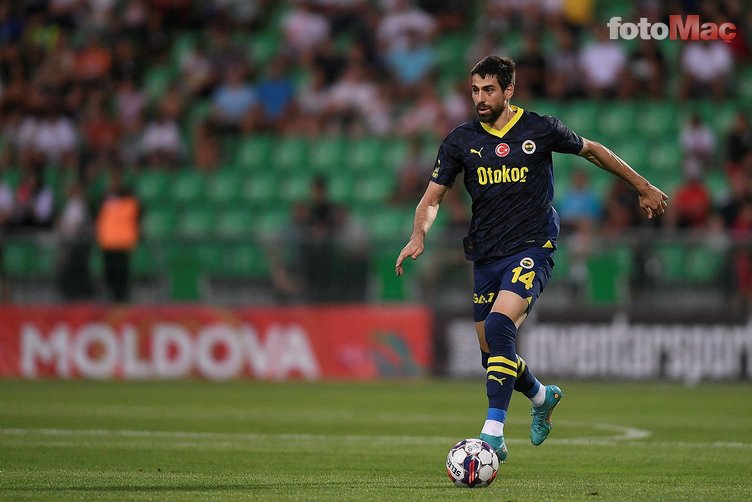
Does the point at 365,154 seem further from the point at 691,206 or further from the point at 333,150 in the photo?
the point at 691,206

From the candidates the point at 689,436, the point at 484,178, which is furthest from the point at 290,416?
the point at 484,178

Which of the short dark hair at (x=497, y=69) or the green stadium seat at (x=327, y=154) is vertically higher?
the green stadium seat at (x=327, y=154)

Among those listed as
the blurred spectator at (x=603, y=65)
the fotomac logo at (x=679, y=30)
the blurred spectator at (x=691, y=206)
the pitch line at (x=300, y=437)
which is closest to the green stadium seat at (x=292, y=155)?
the blurred spectator at (x=603, y=65)

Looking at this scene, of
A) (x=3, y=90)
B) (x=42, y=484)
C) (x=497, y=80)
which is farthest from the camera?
(x=3, y=90)

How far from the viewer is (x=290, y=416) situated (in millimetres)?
13609

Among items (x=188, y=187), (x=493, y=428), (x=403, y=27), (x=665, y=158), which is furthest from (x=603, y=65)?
(x=493, y=428)

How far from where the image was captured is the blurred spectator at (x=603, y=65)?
69.6 feet

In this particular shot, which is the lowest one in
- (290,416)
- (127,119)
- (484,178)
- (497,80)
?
(290,416)

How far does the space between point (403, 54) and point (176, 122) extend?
4010mm

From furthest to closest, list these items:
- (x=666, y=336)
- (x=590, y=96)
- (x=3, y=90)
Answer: (x=3, y=90)
(x=590, y=96)
(x=666, y=336)

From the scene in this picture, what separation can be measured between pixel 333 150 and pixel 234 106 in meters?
2.02

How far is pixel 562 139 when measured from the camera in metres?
8.98

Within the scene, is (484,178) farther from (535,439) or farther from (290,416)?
(290,416)

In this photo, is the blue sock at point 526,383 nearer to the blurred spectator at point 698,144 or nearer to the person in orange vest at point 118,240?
the person in orange vest at point 118,240
